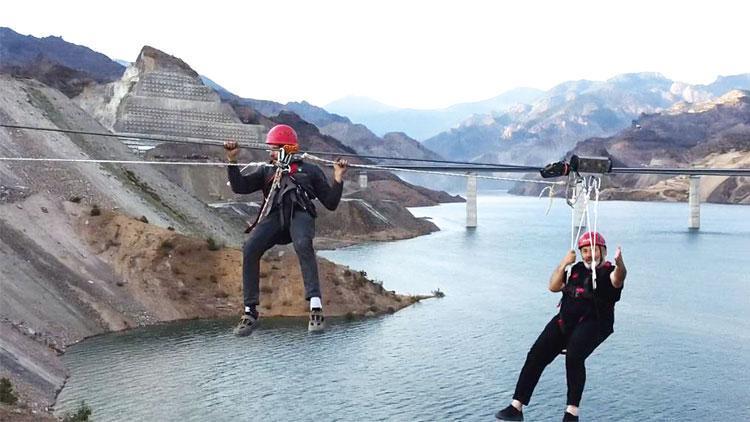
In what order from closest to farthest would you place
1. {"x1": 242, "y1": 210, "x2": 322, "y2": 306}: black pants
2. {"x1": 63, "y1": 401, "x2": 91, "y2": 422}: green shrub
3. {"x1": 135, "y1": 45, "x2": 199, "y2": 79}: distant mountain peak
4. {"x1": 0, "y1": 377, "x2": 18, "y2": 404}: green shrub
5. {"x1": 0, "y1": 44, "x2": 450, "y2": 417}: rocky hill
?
{"x1": 242, "y1": 210, "x2": 322, "y2": 306}: black pants → {"x1": 63, "y1": 401, "x2": 91, "y2": 422}: green shrub → {"x1": 0, "y1": 377, "x2": 18, "y2": 404}: green shrub → {"x1": 0, "y1": 44, "x2": 450, "y2": 417}: rocky hill → {"x1": 135, "y1": 45, "x2": 199, "y2": 79}: distant mountain peak

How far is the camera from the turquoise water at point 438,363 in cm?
3105

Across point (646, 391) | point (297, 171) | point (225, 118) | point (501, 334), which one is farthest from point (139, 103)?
point (297, 171)

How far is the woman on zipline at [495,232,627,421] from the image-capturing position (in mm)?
11320

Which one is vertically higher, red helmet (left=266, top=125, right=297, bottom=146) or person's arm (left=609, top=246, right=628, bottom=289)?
red helmet (left=266, top=125, right=297, bottom=146)

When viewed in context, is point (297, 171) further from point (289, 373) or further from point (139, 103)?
point (139, 103)

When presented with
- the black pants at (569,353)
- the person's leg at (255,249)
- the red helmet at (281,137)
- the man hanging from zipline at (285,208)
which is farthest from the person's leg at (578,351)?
the red helmet at (281,137)

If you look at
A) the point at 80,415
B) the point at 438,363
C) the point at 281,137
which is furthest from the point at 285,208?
the point at 438,363

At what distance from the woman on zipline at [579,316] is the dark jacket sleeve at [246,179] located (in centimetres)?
410

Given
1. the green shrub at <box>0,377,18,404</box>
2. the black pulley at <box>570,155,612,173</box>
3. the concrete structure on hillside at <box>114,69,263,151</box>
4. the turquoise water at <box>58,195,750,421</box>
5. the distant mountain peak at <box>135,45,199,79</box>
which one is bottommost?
the turquoise water at <box>58,195,750,421</box>

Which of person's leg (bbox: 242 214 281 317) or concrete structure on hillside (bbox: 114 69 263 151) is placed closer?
person's leg (bbox: 242 214 281 317)

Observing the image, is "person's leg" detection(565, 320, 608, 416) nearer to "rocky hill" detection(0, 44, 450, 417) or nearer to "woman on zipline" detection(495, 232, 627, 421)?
"woman on zipline" detection(495, 232, 627, 421)

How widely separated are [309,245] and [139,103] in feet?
381

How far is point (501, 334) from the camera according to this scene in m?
45.3

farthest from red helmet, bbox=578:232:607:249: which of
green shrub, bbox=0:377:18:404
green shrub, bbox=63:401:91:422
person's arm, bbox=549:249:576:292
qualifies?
green shrub, bbox=0:377:18:404
